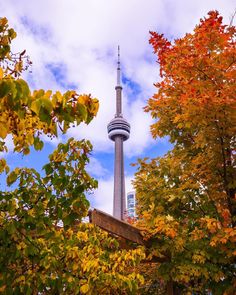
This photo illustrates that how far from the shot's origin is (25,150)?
3.50 metres

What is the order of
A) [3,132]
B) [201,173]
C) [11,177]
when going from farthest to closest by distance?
[201,173] → [11,177] → [3,132]

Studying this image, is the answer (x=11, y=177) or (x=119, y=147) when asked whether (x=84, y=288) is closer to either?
(x=11, y=177)

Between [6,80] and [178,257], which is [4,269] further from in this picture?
[178,257]

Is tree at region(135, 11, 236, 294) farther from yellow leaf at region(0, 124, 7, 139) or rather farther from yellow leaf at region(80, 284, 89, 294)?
yellow leaf at region(0, 124, 7, 139)

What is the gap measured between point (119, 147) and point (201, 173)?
3407 inches

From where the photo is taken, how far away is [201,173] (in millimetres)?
7605

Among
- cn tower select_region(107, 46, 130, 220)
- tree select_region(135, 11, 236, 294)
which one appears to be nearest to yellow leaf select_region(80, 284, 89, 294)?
tree select_region(135, 11, 236, 294)

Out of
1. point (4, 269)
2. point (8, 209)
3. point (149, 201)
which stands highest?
point (149, 201)

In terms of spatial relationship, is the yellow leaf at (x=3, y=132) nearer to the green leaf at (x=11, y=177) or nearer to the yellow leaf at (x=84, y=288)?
the green leaf at (x=11, y=177)

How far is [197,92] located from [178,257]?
A: 3443 millimetres

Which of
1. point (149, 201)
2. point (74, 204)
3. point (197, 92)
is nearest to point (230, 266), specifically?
point (149, 201)

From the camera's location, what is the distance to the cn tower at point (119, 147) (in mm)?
84500

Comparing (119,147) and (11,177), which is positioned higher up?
(119,147)

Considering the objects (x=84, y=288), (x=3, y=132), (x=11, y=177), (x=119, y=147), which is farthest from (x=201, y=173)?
(x=119, y=147)
